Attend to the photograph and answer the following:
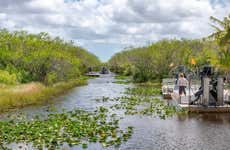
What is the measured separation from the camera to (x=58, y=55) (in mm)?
54875

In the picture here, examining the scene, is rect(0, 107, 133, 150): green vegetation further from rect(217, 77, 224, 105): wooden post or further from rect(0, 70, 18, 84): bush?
rect(0, 70, 18, 84): bush

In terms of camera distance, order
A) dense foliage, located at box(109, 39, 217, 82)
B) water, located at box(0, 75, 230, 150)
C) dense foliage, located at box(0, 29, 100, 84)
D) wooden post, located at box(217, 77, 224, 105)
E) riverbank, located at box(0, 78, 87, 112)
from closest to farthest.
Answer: water, located at box(0, 75, 230, 150) < wooden post, located at box(217, 77, 224, 105) < riverbank, located at box(0, 78, 87, 112) < dense foliage, located at box(0, 29, 100, 84) < dense foliage, located at box(109, 39, 217, 82)

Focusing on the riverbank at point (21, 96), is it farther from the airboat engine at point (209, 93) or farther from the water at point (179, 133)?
the airboat engine at point (209, 93)

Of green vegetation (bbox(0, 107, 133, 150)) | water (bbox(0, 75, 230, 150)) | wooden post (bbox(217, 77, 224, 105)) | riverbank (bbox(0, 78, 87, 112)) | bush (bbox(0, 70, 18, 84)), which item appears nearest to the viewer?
water (bbox(0, 75, 230, 150))

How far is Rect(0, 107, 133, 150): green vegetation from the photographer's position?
1866 centimetres

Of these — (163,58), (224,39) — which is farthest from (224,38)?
(163,58)

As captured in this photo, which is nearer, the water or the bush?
the water

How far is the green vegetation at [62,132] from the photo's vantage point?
18.7 m

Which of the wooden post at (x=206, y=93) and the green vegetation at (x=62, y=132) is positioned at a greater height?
the wooden post at (x=206, y=93)

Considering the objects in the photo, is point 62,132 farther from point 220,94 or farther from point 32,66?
point 32,66

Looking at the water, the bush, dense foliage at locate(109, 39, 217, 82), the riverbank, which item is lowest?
the water

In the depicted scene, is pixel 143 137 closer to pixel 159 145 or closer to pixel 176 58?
pixel 159 145

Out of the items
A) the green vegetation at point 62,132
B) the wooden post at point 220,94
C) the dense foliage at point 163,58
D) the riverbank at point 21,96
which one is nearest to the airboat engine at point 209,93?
the wooden post at point 220,94

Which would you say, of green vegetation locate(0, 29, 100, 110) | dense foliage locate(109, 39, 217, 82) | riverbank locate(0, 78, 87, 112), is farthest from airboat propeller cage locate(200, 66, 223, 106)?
dense foliage locate(109, 39, 217, 82)
